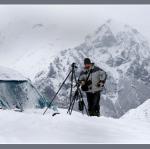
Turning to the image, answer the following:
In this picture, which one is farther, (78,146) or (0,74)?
(0,74)

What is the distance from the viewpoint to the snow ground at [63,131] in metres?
8.66

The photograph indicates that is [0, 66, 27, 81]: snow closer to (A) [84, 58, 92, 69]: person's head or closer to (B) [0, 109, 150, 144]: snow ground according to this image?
(A) [84, 58, 92, 69]: person's head

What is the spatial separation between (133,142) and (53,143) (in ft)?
4.83

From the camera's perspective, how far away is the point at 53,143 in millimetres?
8250

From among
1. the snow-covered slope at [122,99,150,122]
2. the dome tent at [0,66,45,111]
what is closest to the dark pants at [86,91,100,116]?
the dome tent at [0,66,45,111]

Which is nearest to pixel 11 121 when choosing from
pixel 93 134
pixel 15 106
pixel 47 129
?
pixel 47 129

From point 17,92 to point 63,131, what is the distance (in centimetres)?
739

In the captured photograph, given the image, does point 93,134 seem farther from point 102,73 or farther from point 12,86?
point 12,86

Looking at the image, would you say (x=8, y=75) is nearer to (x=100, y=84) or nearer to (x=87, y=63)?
(x=87, y=63)

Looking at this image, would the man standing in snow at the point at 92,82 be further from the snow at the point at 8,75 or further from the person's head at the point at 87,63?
the snow at the point at 8,75

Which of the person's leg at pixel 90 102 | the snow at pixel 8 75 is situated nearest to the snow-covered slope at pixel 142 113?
the snow at pixel 8 75


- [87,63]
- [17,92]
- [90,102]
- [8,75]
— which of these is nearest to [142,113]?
[17,92]

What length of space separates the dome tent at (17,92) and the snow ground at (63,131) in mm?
4679

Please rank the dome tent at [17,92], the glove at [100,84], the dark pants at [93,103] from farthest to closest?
the dome tent at [17,92] < the dark pants at [93,103] < the glove at [100,84]
